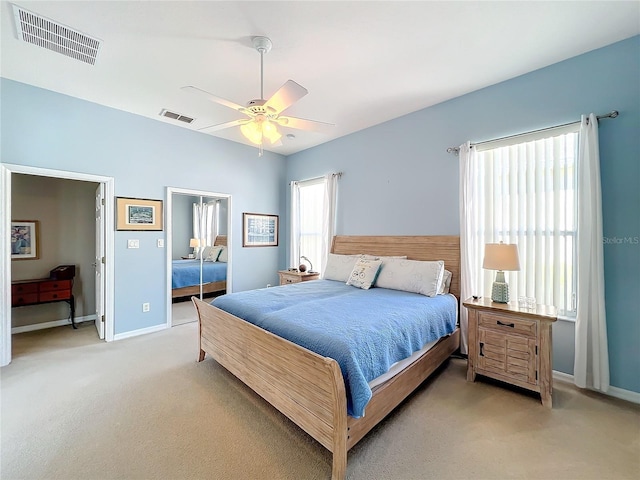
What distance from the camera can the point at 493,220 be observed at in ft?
9.82

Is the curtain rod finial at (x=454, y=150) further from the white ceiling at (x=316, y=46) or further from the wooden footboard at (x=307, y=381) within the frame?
the wooden footboard at (x=307, y=381)

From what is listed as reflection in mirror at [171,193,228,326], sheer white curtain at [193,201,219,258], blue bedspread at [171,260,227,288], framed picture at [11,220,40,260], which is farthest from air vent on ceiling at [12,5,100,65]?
framed picture at [11,220,40,260]

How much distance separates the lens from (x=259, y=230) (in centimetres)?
517

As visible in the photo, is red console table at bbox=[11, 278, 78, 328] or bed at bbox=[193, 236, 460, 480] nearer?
bed at bbox=[193, 236, 460, 480]

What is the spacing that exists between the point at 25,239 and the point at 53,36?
308cm

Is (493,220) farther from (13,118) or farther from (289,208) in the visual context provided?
(13,118)

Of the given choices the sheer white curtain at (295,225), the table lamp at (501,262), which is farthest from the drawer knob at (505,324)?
the sheer white curtain at (295,225)

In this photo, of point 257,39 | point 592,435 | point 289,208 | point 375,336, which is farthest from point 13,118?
point 592,435

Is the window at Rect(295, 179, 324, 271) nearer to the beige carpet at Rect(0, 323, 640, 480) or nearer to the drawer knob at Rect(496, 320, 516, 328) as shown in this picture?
the beige carpet at Rect(0, 323, 640, 480)

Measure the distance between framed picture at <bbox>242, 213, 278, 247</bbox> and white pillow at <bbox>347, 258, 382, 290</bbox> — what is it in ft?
7.46

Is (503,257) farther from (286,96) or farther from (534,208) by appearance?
(286,96)

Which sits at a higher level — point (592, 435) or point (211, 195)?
point (211, 195)

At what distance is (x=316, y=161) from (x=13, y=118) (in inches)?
149

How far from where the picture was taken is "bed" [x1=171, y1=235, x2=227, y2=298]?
13.7 ft
